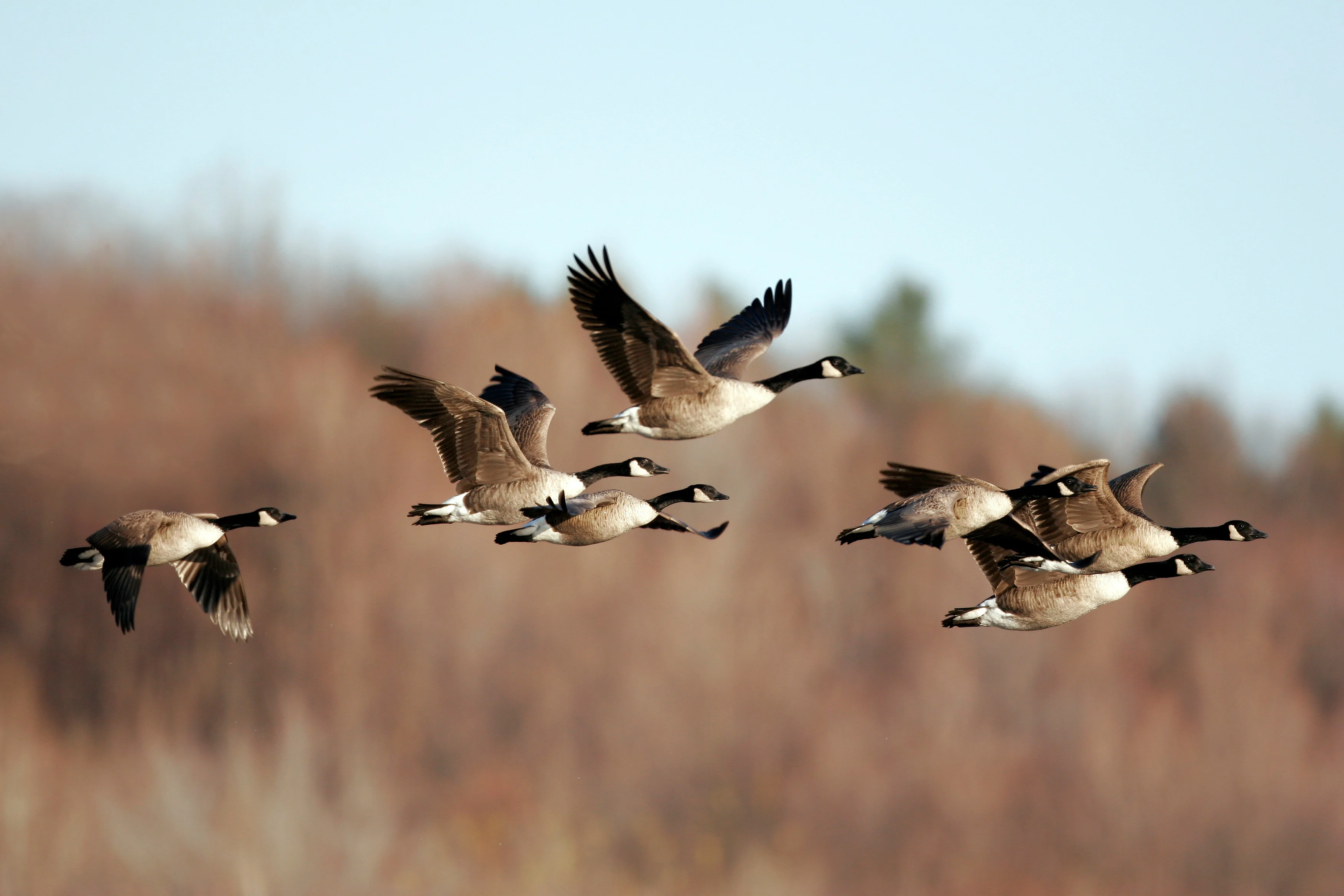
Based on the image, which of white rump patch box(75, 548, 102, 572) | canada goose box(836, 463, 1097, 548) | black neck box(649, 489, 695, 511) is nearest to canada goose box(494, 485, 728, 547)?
black neck box(649, 489, 695, 511)

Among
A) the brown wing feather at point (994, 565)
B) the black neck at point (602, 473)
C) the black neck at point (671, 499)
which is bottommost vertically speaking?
the brown wing feather at point (994, 565)

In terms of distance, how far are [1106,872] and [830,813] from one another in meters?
5.62

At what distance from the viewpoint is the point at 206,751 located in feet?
87.4

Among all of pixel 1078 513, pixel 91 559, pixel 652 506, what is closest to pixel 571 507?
pixel 652 506

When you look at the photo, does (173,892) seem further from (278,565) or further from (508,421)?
(508,421)

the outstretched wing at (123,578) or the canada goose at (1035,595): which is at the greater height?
the outstretched wing at (123,578)

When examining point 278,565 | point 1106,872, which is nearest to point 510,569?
point 278,565

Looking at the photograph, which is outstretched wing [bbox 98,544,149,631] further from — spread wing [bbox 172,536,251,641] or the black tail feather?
the black tail feather

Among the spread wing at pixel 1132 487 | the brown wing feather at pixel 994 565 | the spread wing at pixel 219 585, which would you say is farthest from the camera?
the spread wing at pixel 219 585

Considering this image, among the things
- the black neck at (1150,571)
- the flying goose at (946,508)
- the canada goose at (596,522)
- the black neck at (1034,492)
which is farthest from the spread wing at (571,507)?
the black neck at (1150,571)

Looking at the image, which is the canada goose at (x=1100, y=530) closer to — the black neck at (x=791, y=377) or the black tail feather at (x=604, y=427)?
the black neck at (x=791, y=377)

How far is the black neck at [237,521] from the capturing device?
8.60m

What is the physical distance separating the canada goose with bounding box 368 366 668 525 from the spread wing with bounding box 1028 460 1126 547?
2310 millimetres

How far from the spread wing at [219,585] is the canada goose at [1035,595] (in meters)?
4.61
